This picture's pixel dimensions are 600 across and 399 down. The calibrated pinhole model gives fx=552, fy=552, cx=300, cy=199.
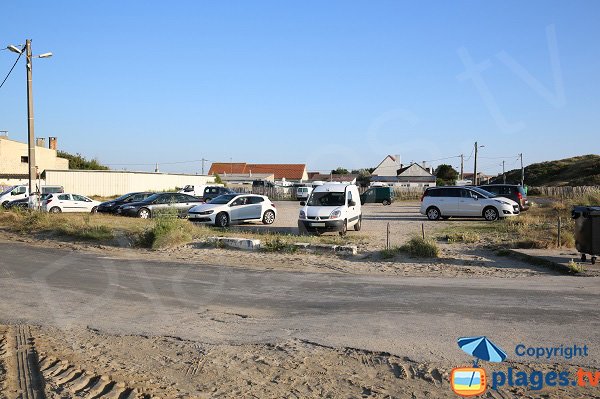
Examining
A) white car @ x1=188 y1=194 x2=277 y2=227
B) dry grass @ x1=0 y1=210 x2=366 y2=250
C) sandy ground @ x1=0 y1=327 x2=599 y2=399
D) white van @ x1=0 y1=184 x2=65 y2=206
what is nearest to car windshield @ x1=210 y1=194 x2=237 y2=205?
white car @ x1=188 y1=194 x2=277 y2=227

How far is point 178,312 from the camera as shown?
8.45m

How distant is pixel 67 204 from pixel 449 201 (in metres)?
21.3

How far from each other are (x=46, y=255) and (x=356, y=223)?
11300 millimetres

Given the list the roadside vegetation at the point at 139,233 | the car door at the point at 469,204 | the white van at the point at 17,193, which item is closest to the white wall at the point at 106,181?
the white van at the point at 17,193

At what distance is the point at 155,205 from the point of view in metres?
28.1

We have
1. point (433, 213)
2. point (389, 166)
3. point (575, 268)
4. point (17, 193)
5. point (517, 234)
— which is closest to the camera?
point (575, 268)

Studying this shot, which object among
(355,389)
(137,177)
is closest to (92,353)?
(355,389)

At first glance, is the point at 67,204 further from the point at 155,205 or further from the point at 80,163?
the point at 80,163

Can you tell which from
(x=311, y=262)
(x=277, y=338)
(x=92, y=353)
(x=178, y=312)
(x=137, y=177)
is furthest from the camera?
(x=137, y=177)

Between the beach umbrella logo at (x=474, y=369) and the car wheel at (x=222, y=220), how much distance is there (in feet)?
58.3

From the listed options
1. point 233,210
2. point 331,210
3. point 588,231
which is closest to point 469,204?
point 331,210

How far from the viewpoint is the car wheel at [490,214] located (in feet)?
85.4

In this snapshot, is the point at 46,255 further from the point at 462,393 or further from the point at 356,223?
the point at 462,393

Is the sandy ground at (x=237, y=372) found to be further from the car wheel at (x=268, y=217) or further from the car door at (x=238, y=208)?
the car wheel at (x=268, y=217)
